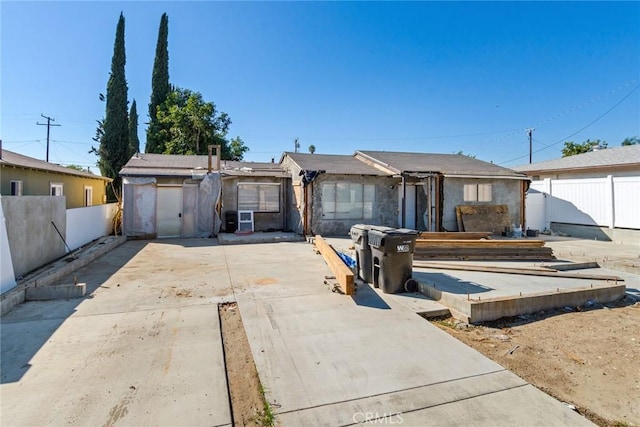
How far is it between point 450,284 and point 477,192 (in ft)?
29.9

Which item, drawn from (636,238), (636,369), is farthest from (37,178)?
(636,238)

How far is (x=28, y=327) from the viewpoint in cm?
412

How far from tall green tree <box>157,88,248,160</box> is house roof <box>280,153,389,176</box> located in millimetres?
13742

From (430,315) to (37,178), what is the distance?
15773mm

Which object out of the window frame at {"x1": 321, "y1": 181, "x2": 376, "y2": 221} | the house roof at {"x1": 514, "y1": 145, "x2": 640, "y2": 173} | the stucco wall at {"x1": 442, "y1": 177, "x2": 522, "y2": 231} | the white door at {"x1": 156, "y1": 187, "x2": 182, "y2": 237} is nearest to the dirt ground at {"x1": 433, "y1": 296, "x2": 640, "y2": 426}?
the stucco wall at {"x1": 442, "y1": 177, "x2": 522, "y2": 231}

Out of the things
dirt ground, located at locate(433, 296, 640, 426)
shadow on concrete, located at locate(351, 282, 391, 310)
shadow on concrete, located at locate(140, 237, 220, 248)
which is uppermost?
shadow on concrete, located at locate(140, 237, 220, 248)

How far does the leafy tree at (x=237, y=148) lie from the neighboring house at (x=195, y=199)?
1509cm

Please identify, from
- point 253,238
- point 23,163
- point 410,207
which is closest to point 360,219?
point 410,207

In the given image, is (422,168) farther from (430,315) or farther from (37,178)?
(37,178)

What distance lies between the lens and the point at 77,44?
1239 centimetres

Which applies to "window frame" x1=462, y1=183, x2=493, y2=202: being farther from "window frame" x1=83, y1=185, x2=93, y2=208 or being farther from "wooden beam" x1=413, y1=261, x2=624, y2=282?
"window frame" x1=83, y1=185, x2=93, y2=208

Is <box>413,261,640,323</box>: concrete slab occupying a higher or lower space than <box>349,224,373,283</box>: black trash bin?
lower

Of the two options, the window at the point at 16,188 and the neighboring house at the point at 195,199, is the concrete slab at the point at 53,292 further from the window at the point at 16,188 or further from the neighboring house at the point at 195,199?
the window at the point at 16,188

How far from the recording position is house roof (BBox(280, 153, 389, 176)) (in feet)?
42.2
